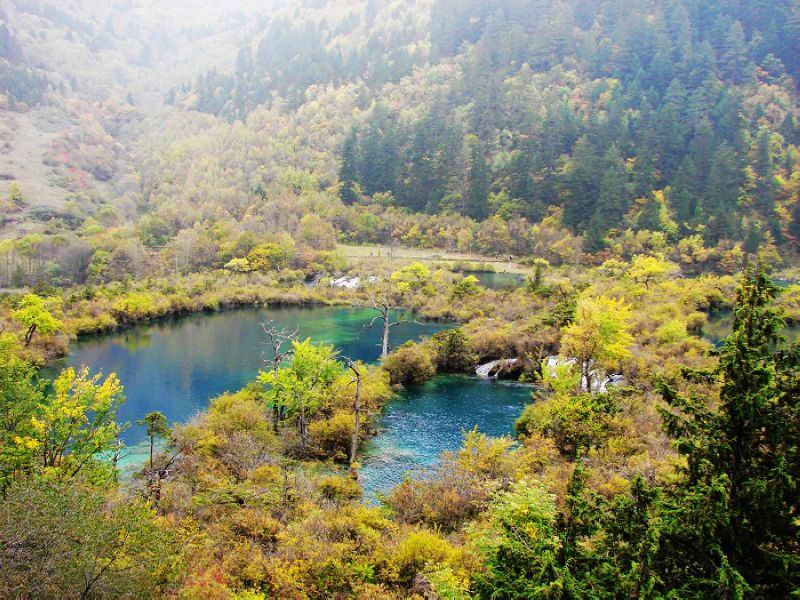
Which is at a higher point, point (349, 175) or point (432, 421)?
point (349, 175)

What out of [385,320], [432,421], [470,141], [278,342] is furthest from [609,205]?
[278,342]

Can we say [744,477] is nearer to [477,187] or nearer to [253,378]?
[253,378]

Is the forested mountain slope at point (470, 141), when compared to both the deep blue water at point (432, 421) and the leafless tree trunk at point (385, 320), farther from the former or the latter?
the deep blue water at point (432, 421)

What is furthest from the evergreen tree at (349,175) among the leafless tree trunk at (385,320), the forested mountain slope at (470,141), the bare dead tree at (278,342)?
the bare dead tree at (278,342)

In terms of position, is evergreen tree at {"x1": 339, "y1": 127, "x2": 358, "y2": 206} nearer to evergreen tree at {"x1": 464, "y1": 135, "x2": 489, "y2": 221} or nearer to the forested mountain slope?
the forested mountain slope

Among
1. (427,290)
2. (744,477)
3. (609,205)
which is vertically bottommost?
(427,290)

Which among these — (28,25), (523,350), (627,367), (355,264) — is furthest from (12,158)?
(627,367)

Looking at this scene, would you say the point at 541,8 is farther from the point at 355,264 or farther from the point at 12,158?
the point at 12,158
